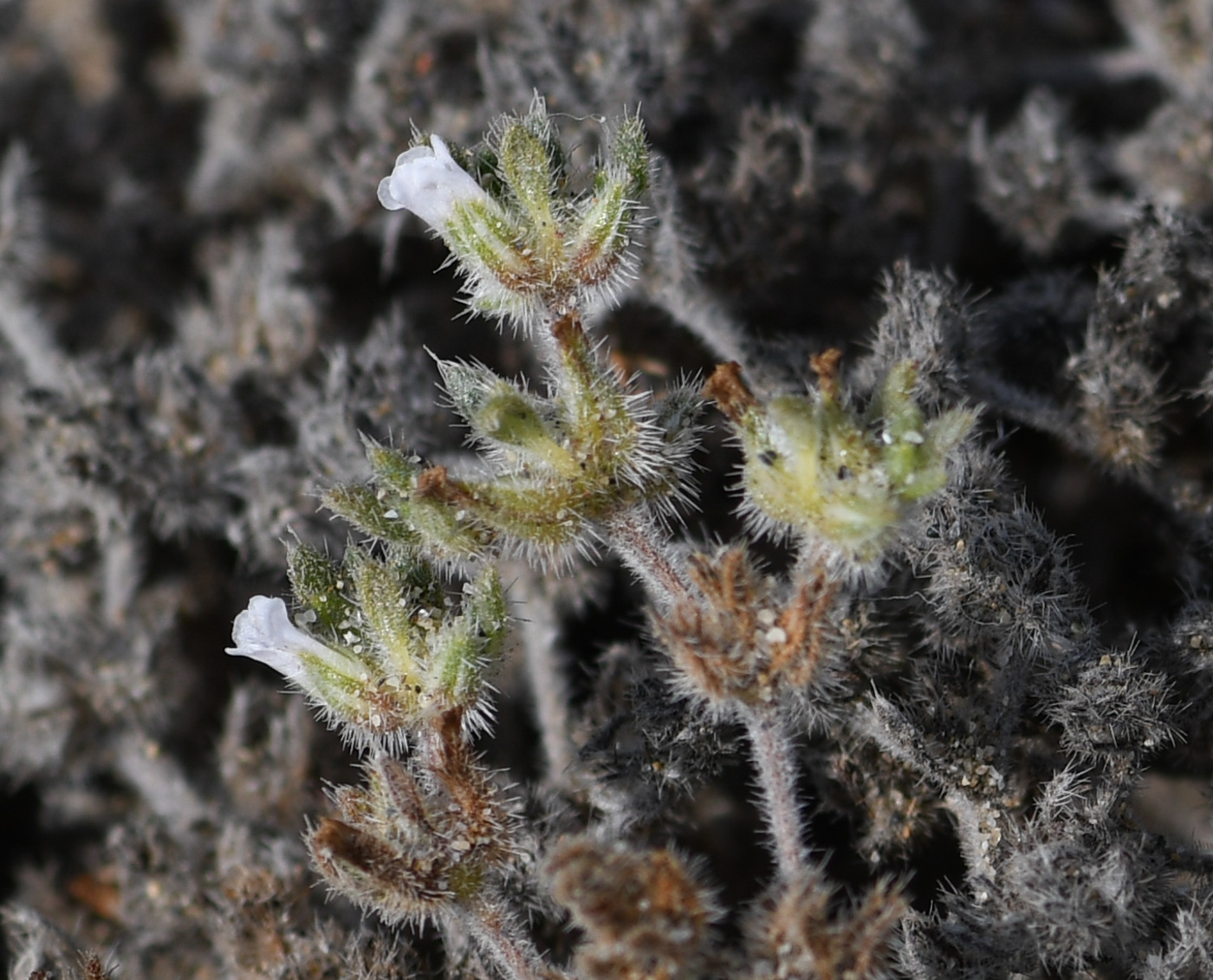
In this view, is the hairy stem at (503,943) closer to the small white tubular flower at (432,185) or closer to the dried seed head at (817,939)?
the dried seed head at (817,939)

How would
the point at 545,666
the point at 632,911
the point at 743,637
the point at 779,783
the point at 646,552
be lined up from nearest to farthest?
Answer: the point at 632,911, the point at 743,637, the point at 779,783, the point at 646,552, the point at 545,666

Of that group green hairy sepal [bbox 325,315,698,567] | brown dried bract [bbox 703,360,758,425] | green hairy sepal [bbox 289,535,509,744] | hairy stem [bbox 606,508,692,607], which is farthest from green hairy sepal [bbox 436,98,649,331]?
green hairy sepal [bbox 289,535,509,744]

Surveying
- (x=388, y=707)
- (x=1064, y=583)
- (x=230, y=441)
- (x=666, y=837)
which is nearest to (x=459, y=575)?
(x=388, y=707)

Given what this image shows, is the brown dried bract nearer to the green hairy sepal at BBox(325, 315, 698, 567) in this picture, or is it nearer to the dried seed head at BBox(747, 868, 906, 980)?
the green hairy sepal at BBox(325, 315, 698, 567)

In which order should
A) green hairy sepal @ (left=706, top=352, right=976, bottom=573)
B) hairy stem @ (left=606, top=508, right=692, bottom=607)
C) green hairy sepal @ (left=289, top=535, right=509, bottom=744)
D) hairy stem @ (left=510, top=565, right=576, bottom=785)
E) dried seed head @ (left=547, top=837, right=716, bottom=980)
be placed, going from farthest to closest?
hairy stem @ (left=510, top=565, right=576, bottom=785) < hairy stem @ (left=606, top=508, right=692, bottom=607) < green hairy sepal @ (left=289, top=535, right=509, bottom=744) < green hairy sepal @ (left=706, top=352, right=976, bottom=573) < dried seed head @ (left=547, top=837, right=716, bottom=980)

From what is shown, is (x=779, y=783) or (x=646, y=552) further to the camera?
(x=646, y=552)

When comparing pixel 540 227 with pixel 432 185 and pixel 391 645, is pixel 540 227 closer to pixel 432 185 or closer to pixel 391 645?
pixel 432 185

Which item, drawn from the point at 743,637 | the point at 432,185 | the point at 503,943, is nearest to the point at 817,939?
the point at 743,637

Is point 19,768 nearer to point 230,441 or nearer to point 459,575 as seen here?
point 230,441
